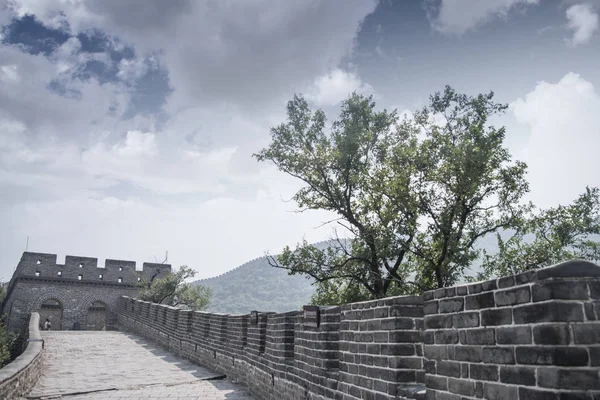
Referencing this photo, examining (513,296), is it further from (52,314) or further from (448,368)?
(52,314)

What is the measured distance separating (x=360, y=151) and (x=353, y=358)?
1543cm

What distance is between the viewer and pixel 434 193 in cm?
1659

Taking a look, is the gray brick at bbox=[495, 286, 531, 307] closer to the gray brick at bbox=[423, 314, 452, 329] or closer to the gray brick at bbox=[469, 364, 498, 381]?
the gray brick at bbox=[469, 364, 498, 381]

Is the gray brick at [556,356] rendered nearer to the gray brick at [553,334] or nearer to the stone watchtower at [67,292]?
the gray brick at [553,334]

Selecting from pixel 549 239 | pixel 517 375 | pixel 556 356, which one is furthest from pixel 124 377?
pixel 549 239

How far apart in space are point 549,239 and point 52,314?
114 feet

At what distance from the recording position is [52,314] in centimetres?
3372

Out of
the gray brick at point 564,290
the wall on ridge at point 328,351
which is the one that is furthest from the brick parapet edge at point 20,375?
the gray brick at point 564,290

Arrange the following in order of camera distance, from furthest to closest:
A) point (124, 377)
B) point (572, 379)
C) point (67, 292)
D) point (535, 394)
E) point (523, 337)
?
1. point (67, 292)
2. point (124, 377)
3. point (523, 337)
4. point (535, 394)
5. point (572, 379)

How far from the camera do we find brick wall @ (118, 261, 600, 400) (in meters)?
1.97

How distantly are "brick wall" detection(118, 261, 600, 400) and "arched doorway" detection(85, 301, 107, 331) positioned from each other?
3107 cm

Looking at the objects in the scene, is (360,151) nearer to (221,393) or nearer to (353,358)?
(221,393)

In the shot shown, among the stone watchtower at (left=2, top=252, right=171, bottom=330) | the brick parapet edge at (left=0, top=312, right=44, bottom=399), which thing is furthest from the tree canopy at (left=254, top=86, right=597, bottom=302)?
the stone watchtower at (left=2, top=252, right=171, bottom=330)

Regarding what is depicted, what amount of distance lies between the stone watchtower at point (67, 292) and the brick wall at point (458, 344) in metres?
31.0
